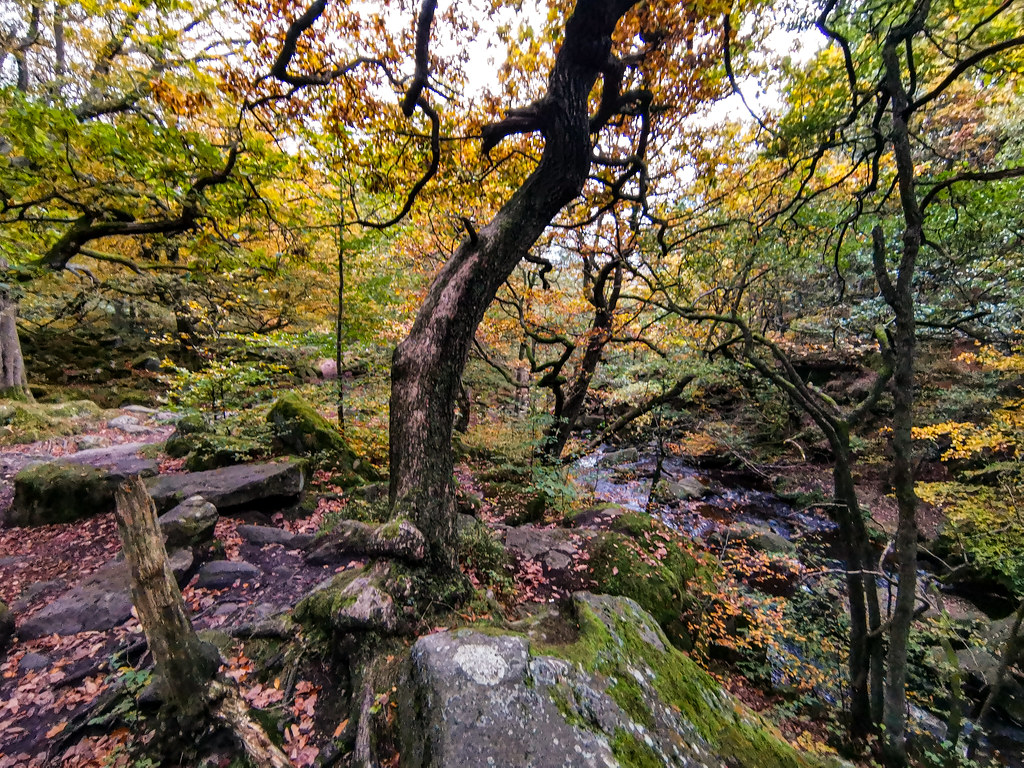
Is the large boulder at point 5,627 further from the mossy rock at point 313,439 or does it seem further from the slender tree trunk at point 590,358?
the slender tree trunk at point 590,358

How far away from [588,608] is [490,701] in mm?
1363

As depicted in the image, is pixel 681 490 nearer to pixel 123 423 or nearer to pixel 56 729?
pixel 56 729

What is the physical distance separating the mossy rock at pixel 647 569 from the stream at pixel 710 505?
5.68 feet

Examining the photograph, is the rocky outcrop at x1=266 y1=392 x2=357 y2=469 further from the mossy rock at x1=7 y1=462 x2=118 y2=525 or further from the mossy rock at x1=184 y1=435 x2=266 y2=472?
the mossy rock at x1=7 y1=462 x2=118 y2=525

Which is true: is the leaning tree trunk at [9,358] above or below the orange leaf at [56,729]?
above

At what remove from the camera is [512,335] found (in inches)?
426

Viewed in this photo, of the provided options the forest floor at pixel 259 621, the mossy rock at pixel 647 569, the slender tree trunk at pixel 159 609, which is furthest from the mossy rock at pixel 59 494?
the mossy rock at pixel 647 569

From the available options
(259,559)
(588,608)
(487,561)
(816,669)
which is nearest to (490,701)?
(588,608)

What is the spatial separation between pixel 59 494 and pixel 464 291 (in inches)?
243

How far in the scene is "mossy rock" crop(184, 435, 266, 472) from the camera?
6402mm

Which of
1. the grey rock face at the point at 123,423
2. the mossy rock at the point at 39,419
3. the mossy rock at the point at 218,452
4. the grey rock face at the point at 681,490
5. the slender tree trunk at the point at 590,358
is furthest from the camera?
the grey rock face at the point at 681,490

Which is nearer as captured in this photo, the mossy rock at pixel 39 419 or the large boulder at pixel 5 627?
the large boulder at pixel 5 627

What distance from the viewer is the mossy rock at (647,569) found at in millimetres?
5055

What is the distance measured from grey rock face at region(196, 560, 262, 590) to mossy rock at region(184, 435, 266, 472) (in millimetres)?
2572
